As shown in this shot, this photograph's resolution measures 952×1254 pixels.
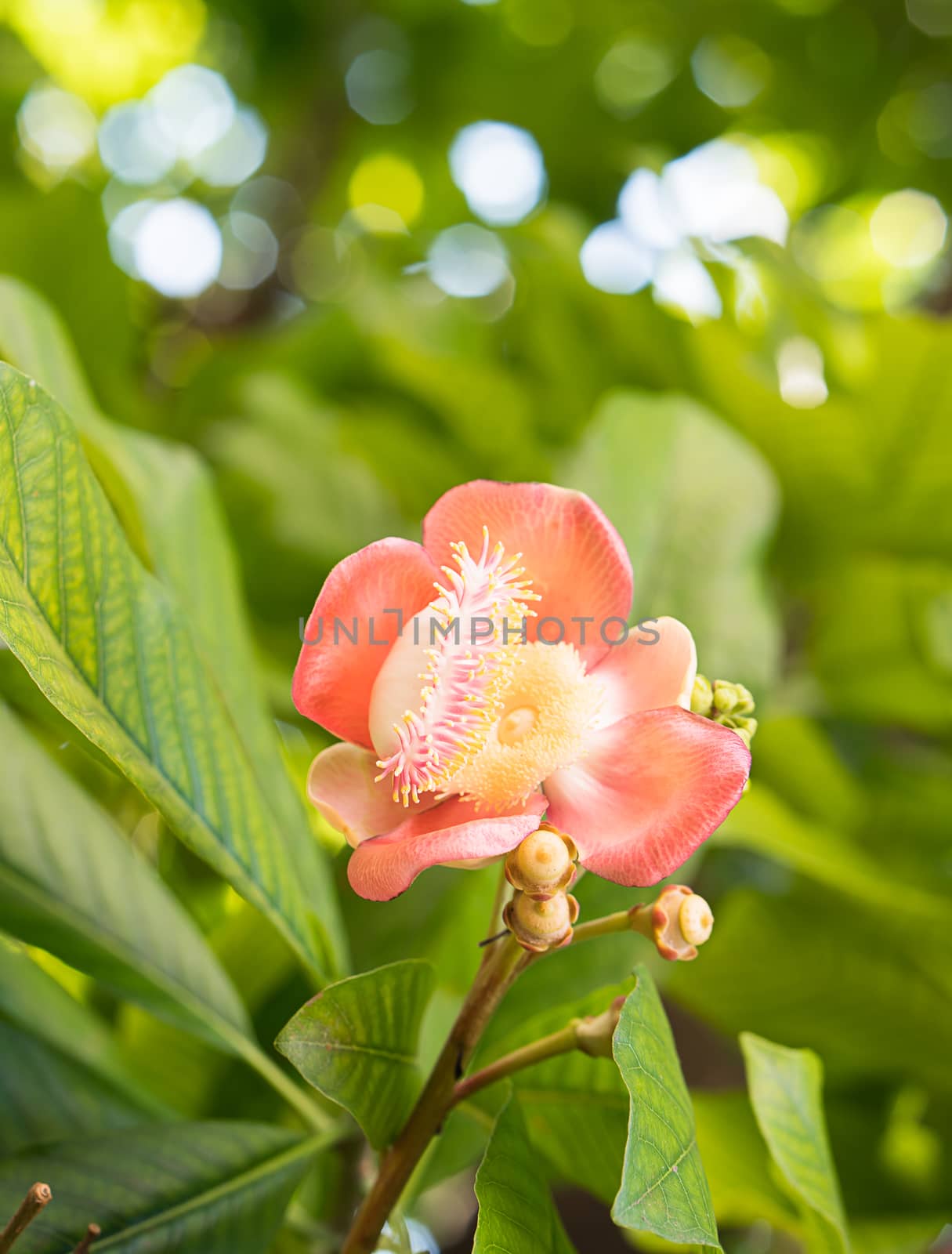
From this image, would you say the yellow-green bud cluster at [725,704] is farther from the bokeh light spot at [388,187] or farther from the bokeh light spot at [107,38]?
the bokeh light spot at [107,38]

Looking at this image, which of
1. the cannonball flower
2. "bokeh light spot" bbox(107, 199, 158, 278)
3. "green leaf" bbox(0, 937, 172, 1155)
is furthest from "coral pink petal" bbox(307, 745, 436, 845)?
A: "bokeh light spot" bbox(107, 199, 158, 278)

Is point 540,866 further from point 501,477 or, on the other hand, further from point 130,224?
point 130,224

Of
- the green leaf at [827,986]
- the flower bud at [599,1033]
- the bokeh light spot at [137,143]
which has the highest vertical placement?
the bokeh light spot at [137,143]

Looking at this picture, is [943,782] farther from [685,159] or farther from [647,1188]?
[685,159]

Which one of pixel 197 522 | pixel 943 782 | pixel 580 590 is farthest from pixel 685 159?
pixel 580 590

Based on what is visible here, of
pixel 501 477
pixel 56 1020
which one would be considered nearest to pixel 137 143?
pixel 501 477

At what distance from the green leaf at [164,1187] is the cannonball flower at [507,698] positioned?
17 cm

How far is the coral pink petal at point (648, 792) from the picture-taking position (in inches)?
11.9

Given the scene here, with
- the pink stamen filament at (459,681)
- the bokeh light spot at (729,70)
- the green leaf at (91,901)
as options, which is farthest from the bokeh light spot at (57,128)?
the pink stamen filament at (459,681)

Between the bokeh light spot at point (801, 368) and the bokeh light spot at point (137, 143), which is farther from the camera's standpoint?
the bokeh light spot at point (137, 143)

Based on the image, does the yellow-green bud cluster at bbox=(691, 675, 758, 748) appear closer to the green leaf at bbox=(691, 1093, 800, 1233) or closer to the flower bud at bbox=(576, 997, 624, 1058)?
the flower bud at bbox=(576, 997, 624, 1058)

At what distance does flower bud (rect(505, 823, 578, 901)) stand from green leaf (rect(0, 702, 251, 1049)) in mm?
223

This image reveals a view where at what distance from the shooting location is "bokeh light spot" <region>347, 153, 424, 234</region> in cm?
182

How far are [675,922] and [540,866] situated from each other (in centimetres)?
5
